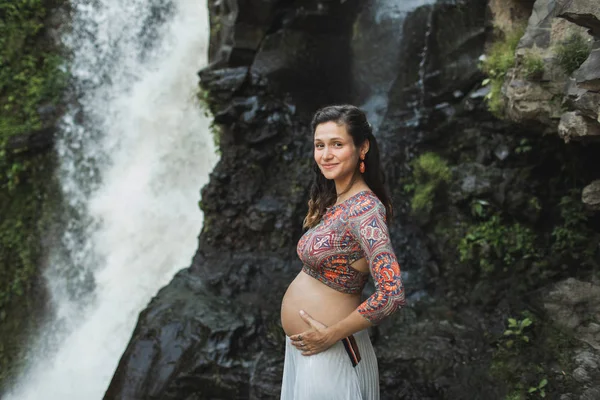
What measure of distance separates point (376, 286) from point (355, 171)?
2.21ft

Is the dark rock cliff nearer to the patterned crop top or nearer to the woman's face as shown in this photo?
the patterned crop top

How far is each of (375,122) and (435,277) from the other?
272cm

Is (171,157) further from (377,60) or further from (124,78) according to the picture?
(377,60)

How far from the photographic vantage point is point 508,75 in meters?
5.41

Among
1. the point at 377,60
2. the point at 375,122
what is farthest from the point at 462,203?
the point at 377,60

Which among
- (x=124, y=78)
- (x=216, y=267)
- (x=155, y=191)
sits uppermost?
(x=124, y=78)

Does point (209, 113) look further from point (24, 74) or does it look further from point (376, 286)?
point (376, 286)

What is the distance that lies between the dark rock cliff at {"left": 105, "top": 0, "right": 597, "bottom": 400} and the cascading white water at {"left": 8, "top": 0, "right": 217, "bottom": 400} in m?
0.77

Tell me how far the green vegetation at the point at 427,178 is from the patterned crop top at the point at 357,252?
4408mm

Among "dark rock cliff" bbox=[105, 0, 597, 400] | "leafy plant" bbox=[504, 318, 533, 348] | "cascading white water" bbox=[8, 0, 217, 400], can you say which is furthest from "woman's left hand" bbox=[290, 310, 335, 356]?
"cascading white water" bbox=[8, 0, 217, 400]

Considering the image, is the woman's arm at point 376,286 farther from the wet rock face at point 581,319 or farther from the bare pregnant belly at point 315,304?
the wet rock face at point 581,319

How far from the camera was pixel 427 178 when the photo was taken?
286 inches

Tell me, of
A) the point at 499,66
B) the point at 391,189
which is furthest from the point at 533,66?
the point at 391,189

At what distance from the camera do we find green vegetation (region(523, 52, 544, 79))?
4.79 meters
